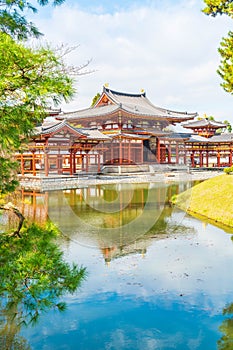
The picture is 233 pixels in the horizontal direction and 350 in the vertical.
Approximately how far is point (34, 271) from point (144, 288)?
14.4ft

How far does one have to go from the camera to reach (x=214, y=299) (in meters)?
6.61

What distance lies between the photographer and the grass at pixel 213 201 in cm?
1412

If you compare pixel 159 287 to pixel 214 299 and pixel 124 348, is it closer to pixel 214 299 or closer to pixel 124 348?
pixel 214 299

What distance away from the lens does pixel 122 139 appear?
3638 centimetres

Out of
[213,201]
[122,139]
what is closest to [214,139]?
[122,139]

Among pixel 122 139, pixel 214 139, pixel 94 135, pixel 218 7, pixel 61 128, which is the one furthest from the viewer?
pixel 214 139

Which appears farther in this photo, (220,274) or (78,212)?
(78,212)

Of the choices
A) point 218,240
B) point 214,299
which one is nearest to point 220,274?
point 214,299

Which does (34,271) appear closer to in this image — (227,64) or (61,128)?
(227,64)

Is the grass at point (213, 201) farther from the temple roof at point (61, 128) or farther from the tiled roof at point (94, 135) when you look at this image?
the tiled roof at point (94, 135)

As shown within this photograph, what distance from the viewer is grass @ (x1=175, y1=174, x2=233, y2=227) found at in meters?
14.1

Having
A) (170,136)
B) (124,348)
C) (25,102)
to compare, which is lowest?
(124,348)

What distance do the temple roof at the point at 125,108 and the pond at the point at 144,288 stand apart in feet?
84.6

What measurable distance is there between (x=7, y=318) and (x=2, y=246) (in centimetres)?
277
